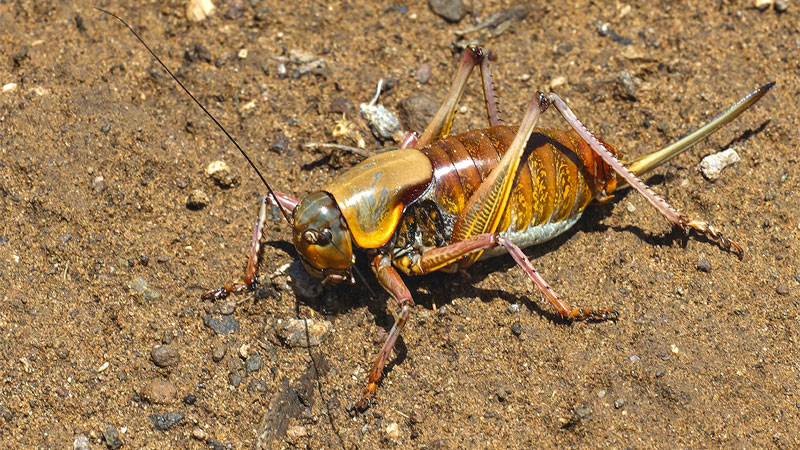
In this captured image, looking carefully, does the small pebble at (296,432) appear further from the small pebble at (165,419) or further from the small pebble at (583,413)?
the small pebble at (583,413)

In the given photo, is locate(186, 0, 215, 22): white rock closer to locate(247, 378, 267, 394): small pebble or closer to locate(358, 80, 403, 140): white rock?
locate(358, 80, 403, 140): white rock

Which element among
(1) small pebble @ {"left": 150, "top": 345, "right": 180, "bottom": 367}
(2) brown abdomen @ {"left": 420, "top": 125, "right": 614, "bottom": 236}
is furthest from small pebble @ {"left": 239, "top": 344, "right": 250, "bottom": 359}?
(2) brown abdomen @ {"left": 420, "top": 125, "right": 614, "bottom": 236}

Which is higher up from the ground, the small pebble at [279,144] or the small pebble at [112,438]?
the small pebble at [279,144]

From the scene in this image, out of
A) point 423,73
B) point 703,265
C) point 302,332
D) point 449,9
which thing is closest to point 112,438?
point 302,332

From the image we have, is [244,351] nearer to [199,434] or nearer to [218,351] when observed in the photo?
[218,351]

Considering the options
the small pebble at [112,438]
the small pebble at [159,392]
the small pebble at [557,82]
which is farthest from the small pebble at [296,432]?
the small pebble at [557,82]
